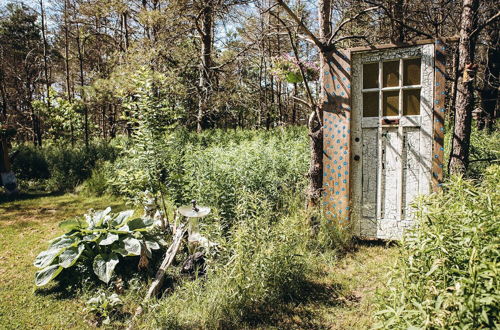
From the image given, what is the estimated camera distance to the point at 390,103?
4406 millimetres

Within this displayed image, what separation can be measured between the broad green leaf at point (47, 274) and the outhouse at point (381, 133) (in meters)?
3.48

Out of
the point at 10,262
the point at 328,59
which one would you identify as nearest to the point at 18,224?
the point at 10,262

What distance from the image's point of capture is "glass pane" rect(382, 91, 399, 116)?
4.38m

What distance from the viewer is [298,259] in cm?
344

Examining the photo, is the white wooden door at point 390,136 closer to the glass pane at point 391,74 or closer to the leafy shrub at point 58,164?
the glass pane at point 391,74

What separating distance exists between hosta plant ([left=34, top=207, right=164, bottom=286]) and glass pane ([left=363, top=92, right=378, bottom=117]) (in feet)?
10.9

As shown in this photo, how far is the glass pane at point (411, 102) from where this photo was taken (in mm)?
4253

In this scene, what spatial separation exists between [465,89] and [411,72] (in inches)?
26.6

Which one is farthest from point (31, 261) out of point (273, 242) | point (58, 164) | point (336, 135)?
point (58, 164)

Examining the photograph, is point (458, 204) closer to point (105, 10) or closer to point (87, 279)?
point (87, 279)

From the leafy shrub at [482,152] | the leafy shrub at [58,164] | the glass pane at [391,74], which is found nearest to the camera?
the glass pane at [391,74]

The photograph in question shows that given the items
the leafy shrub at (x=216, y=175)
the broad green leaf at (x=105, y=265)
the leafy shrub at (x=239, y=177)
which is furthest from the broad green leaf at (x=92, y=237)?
the leafy shrub at (x=239, y=177)

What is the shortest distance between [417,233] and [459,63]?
3.28 m

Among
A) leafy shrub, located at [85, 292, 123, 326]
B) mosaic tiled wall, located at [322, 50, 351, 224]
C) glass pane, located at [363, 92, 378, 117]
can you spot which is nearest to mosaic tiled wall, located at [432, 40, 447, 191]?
glass pane, located at [363, 92, 378, 117]
